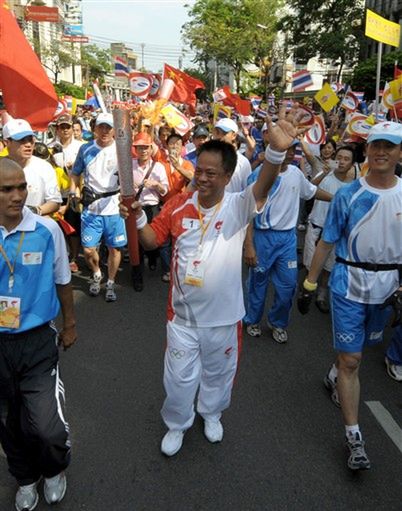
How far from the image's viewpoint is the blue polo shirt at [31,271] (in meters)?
2.30

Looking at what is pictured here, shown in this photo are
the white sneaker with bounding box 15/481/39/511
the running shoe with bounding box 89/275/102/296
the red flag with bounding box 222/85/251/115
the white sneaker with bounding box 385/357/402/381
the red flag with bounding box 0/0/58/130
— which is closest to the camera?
the white sneaker with bounding box 15/481/39/511

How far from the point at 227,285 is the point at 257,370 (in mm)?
1533

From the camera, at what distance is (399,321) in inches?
116

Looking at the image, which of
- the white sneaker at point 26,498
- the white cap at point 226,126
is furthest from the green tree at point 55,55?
the white sneaker at point 26,498

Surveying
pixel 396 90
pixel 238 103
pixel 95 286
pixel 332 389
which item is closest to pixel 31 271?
pixel 332 389

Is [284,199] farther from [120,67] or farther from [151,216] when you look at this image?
[120,67]

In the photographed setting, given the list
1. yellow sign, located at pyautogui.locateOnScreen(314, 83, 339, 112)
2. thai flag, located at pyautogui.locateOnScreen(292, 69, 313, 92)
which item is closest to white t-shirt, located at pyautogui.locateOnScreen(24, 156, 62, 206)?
yellow sign, located at pyautogui.locateOnScreen(314, 83, 339, 112)

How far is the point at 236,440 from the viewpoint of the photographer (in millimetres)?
3141

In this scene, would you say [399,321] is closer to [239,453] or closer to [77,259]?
[239,453]

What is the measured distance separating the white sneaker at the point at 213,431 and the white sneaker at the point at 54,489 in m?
0.94

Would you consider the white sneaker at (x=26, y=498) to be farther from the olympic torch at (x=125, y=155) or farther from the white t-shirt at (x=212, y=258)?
the olympic torch at (x=125, y=155)

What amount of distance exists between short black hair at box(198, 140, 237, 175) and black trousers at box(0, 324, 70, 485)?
1236mm

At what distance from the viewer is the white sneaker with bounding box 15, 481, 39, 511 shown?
8.21ft

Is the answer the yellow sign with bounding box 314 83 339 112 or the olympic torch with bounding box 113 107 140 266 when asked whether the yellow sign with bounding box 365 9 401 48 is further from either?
the olympic torch with bounding box 113 107 140 266
